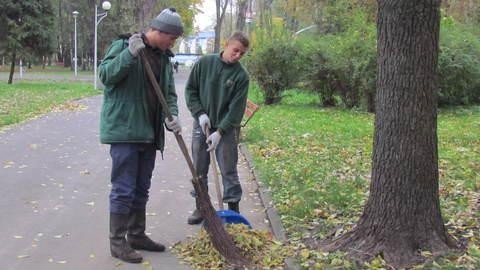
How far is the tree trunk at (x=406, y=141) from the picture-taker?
427 centimetres

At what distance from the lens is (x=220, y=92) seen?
18.2ft

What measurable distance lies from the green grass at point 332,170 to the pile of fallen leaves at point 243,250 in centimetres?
20

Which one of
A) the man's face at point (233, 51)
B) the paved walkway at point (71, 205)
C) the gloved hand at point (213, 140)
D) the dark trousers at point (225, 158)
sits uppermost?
the man's face at point (233, 51)

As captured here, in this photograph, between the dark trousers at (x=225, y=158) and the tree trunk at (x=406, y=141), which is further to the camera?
the dark trousers at (x=225, y=158)

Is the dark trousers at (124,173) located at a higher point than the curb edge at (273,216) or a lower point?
higher

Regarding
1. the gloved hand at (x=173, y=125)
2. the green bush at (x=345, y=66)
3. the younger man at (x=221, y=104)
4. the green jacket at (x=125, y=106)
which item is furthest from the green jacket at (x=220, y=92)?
the green bush at (x=345, y=66)

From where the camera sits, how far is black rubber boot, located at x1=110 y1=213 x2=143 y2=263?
4.72 metres

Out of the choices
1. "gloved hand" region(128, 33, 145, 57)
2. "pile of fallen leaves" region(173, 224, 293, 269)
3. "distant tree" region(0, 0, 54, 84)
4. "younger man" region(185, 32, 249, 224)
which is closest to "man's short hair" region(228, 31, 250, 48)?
"younger man" region(185, 32, 249, 224)

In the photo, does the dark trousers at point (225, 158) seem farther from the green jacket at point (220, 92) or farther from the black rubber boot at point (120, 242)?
the black rubber boot at point (120, 242)

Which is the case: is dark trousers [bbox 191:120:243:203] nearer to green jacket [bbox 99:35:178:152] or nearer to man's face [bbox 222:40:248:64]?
man's face [bbox 222:40:248:64]

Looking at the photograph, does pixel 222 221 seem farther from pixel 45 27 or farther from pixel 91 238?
pixel 45 27

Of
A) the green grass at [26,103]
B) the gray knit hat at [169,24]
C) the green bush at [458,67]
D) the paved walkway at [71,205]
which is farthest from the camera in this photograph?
the green bush at [458,67]

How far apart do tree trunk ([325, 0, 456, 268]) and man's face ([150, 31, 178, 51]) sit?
148 centimetres

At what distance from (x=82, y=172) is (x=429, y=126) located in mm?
5388
